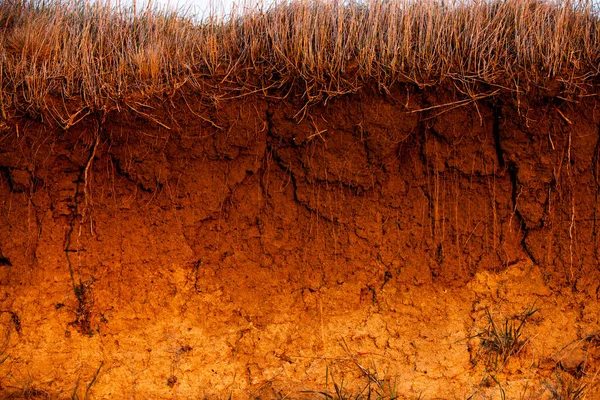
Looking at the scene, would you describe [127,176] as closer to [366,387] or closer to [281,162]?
[281,162]

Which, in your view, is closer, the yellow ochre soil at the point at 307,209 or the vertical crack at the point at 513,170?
the yellow ochre soil at the point at 307,209

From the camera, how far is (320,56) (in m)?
5.05

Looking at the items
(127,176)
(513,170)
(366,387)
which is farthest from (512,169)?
(127,176)

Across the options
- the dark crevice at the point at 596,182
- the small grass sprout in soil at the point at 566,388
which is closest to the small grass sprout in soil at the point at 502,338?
the small grass sprout in soil at the point at 566,388

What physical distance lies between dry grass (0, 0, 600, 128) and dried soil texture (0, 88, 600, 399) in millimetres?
166

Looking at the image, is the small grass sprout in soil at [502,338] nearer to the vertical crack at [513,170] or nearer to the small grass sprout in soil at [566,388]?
the small grass sprout in soil at [566,388]

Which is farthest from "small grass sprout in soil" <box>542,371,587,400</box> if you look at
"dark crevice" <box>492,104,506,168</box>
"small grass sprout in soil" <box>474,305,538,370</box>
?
"dark crevice" <box>492,104,506,168</box>

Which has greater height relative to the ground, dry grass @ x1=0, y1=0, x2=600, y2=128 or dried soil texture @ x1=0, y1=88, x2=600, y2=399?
dry grass @ x1=0, y1=0, x2=600, y2=128

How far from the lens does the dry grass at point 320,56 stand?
504 cm

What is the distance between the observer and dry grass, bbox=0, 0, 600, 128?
5039 mm

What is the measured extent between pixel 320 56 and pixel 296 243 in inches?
56.1

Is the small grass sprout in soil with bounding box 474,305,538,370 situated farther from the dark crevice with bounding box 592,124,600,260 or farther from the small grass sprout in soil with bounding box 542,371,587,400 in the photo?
the dark crevice with bounding box 592,124,600,260

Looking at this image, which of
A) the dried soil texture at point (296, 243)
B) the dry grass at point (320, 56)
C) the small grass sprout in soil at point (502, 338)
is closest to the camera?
the small grass sprout in soil at point (502, 338)

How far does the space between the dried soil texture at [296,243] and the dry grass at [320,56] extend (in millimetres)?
166
